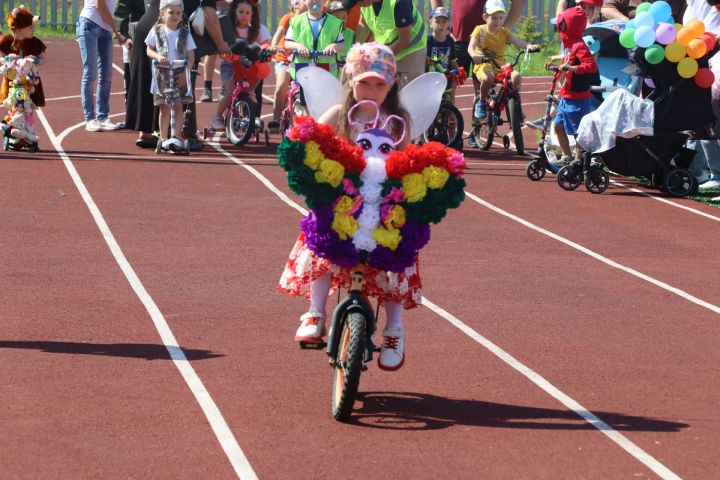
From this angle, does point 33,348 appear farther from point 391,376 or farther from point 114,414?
point 391,376

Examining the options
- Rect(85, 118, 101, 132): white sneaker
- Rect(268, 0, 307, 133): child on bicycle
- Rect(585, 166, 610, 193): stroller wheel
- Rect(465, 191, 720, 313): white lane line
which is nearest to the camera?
Rect(465, 191, 720, 313): white lane line


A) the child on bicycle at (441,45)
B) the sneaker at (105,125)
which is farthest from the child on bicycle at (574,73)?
the sneaker at (105,125)

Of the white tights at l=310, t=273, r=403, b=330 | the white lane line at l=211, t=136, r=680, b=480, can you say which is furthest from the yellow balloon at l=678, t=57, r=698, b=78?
the white tights at l=310, t=273, r=403, b=330

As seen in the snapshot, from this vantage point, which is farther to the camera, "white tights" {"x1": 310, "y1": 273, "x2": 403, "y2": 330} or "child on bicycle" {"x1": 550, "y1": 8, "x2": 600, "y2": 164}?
"child on bicycle" {"x1": 550, "y1": 8, "x2": 600, "y2": 164}

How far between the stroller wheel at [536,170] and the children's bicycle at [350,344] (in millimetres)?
8990

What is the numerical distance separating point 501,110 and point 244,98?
3.25m

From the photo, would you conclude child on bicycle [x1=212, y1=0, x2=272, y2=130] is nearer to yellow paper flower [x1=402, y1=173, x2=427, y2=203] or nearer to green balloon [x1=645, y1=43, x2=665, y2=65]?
green balloon [x1=645, y1=43, x2=665, y2=65]

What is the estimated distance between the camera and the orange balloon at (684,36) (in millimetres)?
14234

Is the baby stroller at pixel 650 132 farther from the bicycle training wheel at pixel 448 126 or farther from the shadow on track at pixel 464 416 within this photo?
the shadow on track at pixel 464 416

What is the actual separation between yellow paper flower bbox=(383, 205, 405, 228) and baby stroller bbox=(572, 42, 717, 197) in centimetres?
819

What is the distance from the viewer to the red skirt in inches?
267

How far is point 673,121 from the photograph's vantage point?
1449cm

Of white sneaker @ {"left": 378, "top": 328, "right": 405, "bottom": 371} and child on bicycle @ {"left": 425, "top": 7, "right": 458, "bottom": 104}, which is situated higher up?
child on bicycle @ {"left": 425, "top": 7, "right": 458, "bottom": 104}

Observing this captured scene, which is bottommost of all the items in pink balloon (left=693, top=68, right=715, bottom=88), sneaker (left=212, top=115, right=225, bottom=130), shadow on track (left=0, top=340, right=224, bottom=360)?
sneaker (left=212, top=115, right=225, bottom=130)
